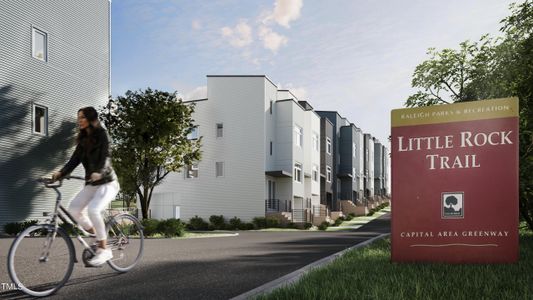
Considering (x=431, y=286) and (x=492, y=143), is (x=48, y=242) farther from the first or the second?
(x=492, y=143)

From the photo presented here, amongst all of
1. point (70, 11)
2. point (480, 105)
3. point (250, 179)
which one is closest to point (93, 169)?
point (480, 105)

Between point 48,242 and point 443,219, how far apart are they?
5.94 metres

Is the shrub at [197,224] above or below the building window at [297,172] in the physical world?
below

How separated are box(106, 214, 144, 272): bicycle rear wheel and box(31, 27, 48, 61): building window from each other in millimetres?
18101

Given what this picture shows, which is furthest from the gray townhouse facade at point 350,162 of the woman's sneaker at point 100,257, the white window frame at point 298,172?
the woman's sneaker at point 100,257

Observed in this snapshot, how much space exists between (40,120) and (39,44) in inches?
135

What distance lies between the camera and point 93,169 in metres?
6.61

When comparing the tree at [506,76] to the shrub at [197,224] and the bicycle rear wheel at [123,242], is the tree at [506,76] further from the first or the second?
the shrub at [197,224]

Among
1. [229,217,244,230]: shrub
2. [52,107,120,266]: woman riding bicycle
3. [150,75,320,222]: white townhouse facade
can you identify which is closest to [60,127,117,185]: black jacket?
[52,107,120,266]: woman riding bicycle

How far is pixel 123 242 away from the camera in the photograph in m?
7.52

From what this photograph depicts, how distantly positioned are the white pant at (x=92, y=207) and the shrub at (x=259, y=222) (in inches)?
1095

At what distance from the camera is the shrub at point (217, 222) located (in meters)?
34.8

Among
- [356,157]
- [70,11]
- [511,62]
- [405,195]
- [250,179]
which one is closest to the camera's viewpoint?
[405,195]

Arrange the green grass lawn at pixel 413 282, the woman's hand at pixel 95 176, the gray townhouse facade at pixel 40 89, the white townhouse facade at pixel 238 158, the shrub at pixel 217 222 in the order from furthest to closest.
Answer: the white townhouse facade at pixel 238 158, the shrub at pixel 217 222, the gray townhouse facade at pixel 40 89, the woman's hand at pixel 95 176, the green grass lawn at pixel 413 282
